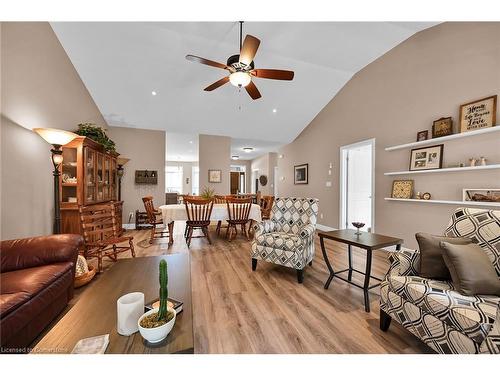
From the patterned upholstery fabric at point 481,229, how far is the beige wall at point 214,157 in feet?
18.3

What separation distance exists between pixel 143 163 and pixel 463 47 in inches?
260

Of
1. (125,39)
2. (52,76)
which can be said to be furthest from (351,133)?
(52,76)

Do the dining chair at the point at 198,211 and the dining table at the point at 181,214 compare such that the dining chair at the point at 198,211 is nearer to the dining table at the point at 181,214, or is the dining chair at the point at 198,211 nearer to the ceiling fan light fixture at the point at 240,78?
the dining table at the point at 181,214

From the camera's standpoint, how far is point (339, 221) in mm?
4715

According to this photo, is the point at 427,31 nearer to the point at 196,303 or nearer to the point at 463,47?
the point at 463,47

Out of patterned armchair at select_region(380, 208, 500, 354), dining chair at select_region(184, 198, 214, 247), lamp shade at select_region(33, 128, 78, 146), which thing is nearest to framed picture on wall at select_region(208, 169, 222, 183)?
dining chair at select_region(184, 198, 214, 247)

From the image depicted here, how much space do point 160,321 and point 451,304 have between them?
162 centimetres

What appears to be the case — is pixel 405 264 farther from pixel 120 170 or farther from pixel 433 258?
pixel 120 170

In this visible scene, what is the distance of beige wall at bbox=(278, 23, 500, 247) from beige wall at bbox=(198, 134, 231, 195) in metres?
3.34

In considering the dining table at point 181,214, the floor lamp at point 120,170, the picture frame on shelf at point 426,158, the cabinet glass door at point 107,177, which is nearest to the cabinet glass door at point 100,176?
the cabinet glass door at point 107,177

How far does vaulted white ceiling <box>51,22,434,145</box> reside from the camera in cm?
311

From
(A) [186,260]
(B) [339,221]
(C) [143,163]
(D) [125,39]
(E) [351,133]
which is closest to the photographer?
(A) [186,260]
